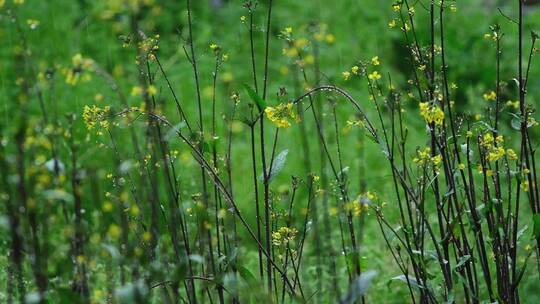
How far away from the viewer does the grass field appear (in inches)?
88.0

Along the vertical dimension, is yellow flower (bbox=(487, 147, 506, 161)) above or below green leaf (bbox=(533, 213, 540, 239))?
above

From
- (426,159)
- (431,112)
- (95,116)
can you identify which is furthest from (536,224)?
(95,116)

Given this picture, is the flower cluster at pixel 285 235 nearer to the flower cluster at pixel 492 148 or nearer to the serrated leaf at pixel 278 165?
the serrated leaf at pixel 278 165

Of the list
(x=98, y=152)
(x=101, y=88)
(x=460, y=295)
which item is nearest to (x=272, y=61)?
(x=101, y=88)

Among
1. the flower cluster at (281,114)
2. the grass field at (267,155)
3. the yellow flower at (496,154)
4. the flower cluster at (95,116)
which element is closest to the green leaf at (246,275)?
the grass field at (267,155)

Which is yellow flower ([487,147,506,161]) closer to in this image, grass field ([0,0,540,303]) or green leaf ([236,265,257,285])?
grass field ([0,0,540,303])

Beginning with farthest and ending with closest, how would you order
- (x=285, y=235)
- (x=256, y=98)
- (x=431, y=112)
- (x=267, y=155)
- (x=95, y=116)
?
(x=267, y=155), (x=285, y=235), (x=95, y=116), (x=256, y=98), (x=431, y=112)

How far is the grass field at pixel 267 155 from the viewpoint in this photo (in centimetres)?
223

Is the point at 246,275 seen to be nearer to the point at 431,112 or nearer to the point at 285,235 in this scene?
the point at 285,235

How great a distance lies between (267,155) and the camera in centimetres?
520

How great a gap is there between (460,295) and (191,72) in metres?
3.12

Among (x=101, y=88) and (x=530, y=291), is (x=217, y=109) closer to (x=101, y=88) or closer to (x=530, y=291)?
(x=101, y=88)

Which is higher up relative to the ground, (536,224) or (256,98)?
(256,98)

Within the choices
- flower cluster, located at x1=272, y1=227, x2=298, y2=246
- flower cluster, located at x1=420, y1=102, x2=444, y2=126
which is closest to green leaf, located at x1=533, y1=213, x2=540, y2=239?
flower cluster, located at x1=420, y1=102, x2=444, y2=126
